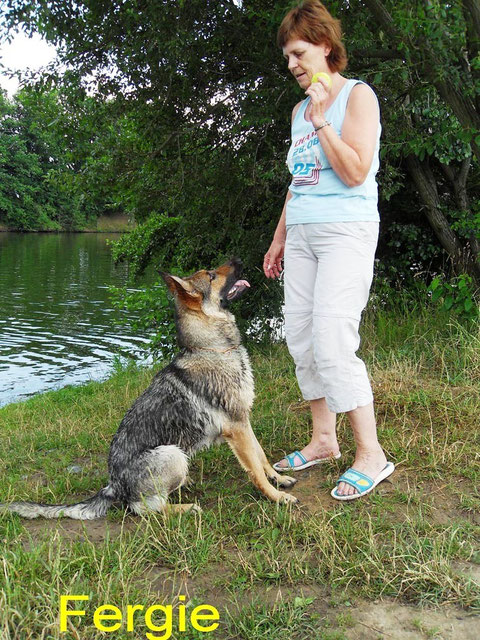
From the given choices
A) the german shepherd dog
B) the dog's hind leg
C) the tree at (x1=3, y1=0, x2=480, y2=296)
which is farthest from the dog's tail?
the tree at (x1=3, y1=0, x2=480, y2=296)

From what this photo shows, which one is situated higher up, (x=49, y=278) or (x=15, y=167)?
(x=15, y=167)

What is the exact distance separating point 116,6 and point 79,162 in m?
2.55

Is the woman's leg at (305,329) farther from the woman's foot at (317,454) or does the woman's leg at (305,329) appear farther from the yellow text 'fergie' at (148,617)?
the yellow text 'fergie' at (148,617)

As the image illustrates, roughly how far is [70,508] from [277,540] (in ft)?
4.58

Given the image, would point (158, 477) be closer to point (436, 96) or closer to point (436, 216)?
point (436, 216)

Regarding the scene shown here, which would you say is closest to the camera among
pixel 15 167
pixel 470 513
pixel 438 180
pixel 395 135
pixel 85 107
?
pixel 470 513

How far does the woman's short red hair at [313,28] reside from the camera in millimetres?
3340

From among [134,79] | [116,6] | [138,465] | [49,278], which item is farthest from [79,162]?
[49,278]

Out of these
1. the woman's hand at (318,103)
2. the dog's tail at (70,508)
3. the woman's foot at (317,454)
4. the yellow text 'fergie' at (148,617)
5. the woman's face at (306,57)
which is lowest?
the dog's tail at (70,508)

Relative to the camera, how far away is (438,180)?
28.8 feet

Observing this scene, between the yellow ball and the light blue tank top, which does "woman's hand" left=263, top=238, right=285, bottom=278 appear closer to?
the light blue tank top

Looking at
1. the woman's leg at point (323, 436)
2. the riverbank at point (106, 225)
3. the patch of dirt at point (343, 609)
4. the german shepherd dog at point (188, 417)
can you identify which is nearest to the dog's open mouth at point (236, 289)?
the german shepherd dog at point (188, 417)

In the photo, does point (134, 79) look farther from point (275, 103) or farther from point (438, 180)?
point (438, 180)

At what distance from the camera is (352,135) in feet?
10.6
